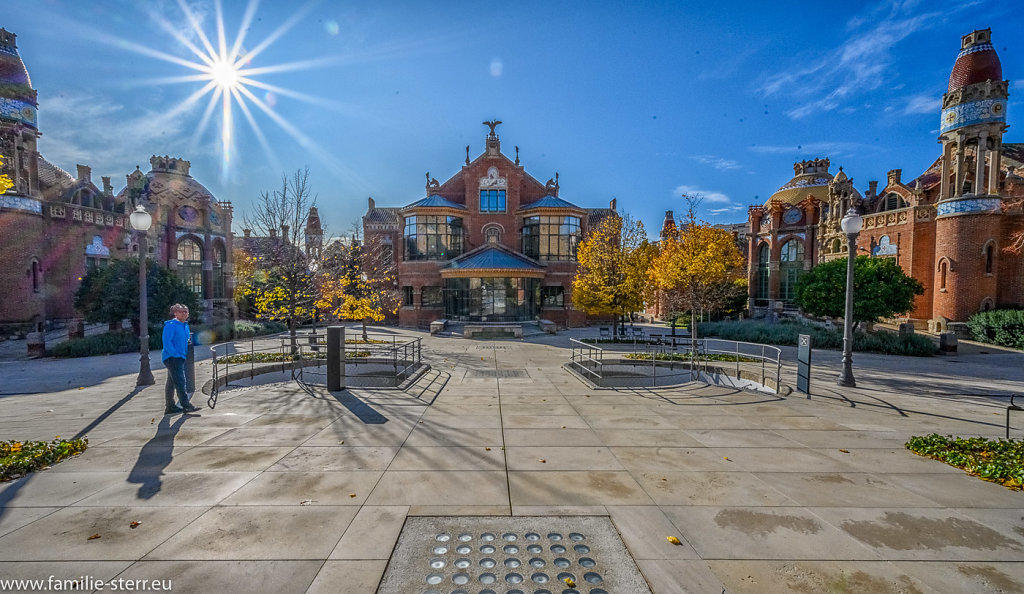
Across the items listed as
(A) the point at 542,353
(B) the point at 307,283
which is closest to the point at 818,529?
(A) the point at 542,353

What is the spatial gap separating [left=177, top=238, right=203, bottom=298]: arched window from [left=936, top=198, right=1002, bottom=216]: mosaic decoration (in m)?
56.5

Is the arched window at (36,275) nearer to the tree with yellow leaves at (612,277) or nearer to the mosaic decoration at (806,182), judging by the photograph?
the tree with yellow leaves at (612,277)

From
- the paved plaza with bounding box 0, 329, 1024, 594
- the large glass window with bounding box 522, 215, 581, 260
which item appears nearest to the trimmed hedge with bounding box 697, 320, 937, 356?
the large glass window with bounding box 522, 215, 581, 260

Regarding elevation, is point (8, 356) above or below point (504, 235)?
below

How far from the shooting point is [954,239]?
25.2 meters

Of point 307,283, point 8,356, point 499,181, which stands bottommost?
point 8,356

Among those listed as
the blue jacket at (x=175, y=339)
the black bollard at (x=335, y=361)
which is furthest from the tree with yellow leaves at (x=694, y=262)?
the blue jacket at (x=175, y=339)

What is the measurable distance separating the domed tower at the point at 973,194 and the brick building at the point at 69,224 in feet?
148

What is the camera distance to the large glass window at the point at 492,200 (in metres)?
35.2

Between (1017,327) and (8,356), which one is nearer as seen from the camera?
(8,356)

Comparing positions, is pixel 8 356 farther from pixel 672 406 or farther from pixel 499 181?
pixel 499 181

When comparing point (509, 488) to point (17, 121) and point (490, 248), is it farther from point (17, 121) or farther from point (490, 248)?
point (17, 121)

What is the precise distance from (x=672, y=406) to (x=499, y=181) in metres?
29.1

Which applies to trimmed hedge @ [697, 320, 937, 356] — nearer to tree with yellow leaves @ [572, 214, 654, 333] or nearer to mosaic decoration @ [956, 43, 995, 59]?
tree with yellow leaves @ [572, 214, 654, 333]
